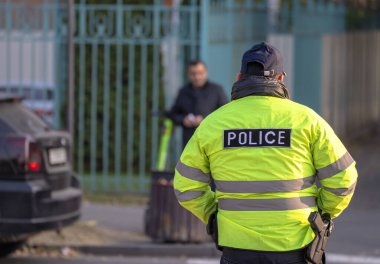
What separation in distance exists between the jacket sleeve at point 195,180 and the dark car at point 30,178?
366 centimetres

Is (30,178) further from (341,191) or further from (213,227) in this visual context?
(341,191)

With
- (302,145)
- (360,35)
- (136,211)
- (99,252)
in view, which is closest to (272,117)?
(302,145)

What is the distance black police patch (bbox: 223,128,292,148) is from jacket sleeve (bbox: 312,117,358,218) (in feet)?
0.47

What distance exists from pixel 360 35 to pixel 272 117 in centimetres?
1917

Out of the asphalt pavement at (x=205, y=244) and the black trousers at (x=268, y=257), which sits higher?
the black trousers at (x=268, y=257)

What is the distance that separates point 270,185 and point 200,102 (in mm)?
6042

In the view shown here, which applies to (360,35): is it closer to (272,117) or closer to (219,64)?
(219,64)

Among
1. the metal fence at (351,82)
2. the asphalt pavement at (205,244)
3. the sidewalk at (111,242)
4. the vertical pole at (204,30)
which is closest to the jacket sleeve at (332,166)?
the asphalt pavement at (205,244)

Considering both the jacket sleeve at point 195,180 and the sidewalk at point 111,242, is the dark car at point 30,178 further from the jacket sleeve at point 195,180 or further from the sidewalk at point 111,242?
the jacket sleeve at point 195,180

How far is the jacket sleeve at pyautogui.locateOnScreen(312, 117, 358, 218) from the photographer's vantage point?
4598mm

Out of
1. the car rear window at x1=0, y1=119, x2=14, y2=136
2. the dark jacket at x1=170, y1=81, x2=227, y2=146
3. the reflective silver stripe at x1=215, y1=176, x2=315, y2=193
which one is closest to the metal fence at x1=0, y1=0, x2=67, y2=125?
the dark jacket at x1=170, y1=81, x2=227, y2=146

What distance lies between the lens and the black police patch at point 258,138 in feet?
15.1

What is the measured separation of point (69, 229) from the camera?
10367mm

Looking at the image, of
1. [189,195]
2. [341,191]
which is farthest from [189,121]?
[341,191]
